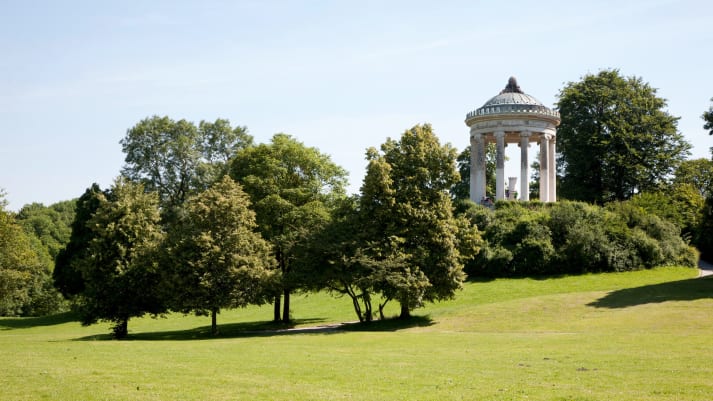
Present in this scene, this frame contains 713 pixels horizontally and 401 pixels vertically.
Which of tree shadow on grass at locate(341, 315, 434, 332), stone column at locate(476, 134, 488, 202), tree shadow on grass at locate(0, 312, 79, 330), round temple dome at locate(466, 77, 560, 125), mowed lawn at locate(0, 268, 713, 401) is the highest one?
round temple dome at locate(466, 77, 560, 125)

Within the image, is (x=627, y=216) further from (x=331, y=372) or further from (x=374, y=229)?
(x=331, y=372)

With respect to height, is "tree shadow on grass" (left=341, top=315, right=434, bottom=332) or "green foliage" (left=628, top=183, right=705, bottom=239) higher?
"green foliage" (left=628, top=183, right=705, bottom=239)

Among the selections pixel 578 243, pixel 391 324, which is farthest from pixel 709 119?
pixel 391 324

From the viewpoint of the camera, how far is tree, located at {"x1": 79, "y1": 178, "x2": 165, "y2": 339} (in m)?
41.7

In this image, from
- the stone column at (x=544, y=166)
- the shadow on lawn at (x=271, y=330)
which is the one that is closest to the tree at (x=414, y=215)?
the shadow on lawn at (x=271, y=330)

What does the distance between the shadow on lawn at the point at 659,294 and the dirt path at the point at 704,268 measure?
7078mm

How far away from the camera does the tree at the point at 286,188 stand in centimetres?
4756

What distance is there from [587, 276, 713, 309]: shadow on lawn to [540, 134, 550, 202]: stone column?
780 inches

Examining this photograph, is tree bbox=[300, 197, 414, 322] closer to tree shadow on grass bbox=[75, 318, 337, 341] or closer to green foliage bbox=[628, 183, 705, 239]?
tree shadow on grass bbox=[75, 318, 337, 341]

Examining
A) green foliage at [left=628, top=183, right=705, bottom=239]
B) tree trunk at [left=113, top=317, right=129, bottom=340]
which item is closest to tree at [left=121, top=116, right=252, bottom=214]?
tree trunk at [left=113, top=317, right=129, bottom=340]

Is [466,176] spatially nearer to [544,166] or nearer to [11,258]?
[544,166]

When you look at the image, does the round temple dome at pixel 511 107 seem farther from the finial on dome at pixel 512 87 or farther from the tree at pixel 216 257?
the tree at pixel 216 257

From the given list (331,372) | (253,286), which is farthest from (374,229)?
(331,372)

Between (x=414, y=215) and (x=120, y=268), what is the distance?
18.7m
